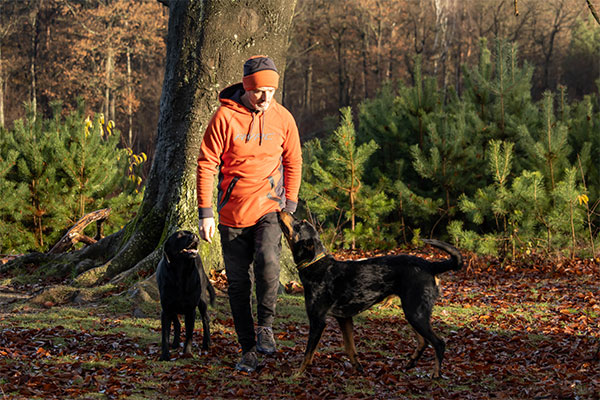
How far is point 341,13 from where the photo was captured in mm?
49344

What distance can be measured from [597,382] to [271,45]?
5528 mm

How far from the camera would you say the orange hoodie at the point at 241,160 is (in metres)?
4.98

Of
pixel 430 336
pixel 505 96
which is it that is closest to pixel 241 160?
pixel 430 336

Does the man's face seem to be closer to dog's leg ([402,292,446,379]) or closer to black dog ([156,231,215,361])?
black dog ([156,231,215,361])

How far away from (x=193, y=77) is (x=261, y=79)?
11.6 ft

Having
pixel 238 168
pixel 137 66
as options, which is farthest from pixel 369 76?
pixel 238 168

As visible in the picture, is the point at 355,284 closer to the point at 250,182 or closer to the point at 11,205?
the point at 250,182

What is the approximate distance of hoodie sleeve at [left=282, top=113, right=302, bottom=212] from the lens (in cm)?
530

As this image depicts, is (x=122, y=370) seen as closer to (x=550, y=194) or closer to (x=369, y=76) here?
(x=550, y=194)

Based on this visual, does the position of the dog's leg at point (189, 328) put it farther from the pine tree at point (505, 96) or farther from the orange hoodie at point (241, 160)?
the pine tree at point (505, 96)

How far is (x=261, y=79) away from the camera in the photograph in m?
4.87

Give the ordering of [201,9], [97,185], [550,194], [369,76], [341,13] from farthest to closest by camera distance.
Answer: [369,76], [341,13], [97,185], [550,194], [201,9]

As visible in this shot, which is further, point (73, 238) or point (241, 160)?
point (73, 238)

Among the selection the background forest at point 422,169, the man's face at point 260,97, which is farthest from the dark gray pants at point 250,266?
the background forest at point 422,169
